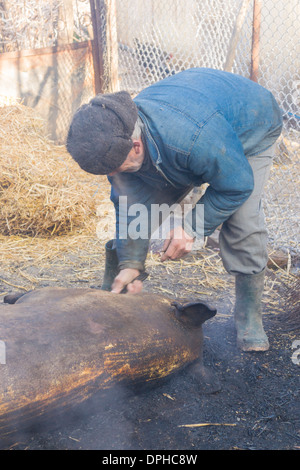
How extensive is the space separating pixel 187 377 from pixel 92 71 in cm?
511

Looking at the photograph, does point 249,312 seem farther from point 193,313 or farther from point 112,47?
point 112,47

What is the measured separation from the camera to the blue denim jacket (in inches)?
81.5

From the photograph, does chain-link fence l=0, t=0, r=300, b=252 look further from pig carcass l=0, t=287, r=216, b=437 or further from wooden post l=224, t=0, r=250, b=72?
pig carcass l=0, t=287, r=216, b=437

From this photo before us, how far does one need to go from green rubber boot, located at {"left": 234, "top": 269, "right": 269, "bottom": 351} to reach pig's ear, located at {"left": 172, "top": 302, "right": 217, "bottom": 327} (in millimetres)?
615

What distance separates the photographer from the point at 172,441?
1.81 m

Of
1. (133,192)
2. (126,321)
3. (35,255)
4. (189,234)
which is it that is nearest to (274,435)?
(126,321)

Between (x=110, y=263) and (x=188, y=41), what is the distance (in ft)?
16.3

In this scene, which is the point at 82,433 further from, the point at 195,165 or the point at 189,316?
the point at 195,165

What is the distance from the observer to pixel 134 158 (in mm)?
2170

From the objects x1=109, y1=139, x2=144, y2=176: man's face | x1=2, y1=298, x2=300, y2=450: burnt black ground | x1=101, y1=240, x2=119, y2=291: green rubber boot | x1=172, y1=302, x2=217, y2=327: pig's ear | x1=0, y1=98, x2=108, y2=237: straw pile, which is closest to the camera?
x1=2, y1=298, x2=300, y2=450: burnt black ground

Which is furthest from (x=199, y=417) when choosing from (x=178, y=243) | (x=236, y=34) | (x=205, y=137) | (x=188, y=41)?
(x=188, y=41)

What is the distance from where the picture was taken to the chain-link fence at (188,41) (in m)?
4.57

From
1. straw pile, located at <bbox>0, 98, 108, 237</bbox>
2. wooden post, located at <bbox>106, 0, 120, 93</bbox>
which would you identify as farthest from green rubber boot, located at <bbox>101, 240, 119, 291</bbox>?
wooden post, located at <bbox>106, 0, 120, 93</bbox>

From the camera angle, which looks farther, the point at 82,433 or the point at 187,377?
the point at 187,377
